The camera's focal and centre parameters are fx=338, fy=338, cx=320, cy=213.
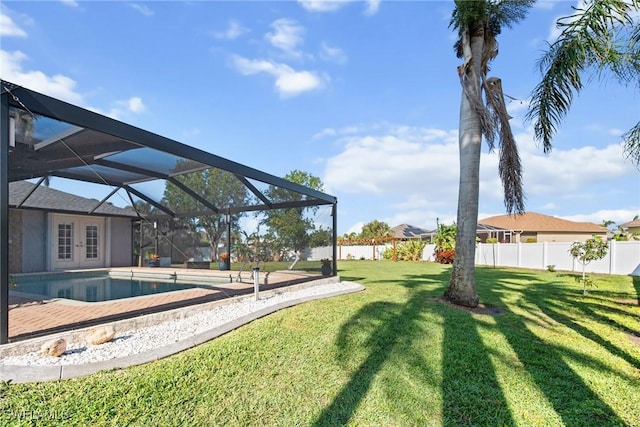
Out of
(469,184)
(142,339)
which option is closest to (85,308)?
(142,339)

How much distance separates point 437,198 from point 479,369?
2750cm

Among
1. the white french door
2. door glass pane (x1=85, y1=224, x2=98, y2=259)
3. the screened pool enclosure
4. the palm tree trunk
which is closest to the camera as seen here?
the screened pool enclosure

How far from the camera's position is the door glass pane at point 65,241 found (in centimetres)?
1346

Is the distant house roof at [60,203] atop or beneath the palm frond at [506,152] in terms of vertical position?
beneath

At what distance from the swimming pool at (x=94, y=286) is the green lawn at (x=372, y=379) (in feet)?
14.4

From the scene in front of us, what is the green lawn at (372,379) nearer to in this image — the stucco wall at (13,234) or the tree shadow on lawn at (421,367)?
the tree shadow on lawn at (421,367)

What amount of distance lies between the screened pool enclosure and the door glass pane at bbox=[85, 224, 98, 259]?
0.18 ft

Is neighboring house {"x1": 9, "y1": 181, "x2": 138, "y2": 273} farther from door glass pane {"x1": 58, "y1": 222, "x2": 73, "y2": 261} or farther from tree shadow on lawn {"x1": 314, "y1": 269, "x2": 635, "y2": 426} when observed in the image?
tree shadow on lawn {"x1": 314, "y1": 269, "x2": 635, "y2": 426}

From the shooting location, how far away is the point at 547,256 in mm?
18562

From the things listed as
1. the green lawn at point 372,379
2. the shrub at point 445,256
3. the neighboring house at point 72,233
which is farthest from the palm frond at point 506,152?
the shrub at point 445,256

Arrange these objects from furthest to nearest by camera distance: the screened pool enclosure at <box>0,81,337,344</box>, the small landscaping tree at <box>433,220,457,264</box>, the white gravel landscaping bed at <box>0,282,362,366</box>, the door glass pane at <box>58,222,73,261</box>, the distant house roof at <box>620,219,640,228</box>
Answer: the distant house roof at <box>620,219,640,228</box>
the small landscaping tree at <box>433,220,457,264</box>
the door glass pane at <box>58,222,73,261</box>
the screened pool enclosure at <box>0,81,337,344</box>
the white gravel landscaping bed at <box>0,282,362,366</box>

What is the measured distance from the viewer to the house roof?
35.6 metres

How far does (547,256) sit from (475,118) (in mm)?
14683

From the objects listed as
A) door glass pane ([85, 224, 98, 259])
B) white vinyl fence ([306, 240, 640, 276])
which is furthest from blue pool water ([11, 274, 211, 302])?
white vinyl fence ([306, 240, 640, 276])
